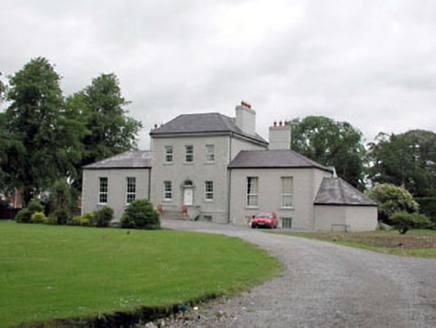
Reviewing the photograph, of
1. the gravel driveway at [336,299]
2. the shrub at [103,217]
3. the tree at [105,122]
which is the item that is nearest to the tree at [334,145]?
the tree at [105,122]

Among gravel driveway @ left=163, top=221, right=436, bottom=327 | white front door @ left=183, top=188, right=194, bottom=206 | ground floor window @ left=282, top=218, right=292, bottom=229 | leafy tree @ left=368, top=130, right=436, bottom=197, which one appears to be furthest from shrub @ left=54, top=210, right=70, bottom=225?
leafy tree @ left=368, top=130, right=436, bottom=197

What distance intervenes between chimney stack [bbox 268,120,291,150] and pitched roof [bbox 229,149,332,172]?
312 centimetres

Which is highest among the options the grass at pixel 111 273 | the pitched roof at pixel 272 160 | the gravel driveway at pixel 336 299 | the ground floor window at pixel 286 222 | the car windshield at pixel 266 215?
the pitched roof at pixel 272 160

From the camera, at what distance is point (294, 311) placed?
33.1 feet

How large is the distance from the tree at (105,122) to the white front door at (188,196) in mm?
18090

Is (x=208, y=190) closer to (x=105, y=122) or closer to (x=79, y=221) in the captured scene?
(x=79, y=221)

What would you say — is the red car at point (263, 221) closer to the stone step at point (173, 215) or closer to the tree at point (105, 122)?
the stone step at point (173, 215)

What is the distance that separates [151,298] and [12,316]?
266cm

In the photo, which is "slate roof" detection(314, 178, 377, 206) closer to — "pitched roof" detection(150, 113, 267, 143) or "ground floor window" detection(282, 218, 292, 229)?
"ground floor window" detection(282, 218, 292, 229)

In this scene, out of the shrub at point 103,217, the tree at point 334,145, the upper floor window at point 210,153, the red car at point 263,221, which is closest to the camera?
the shrub at point 103,217

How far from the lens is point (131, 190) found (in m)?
47.0

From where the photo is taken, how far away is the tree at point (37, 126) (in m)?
49.5

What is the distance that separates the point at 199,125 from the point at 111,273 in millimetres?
32467

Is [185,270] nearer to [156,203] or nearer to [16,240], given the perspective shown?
[16,240]
